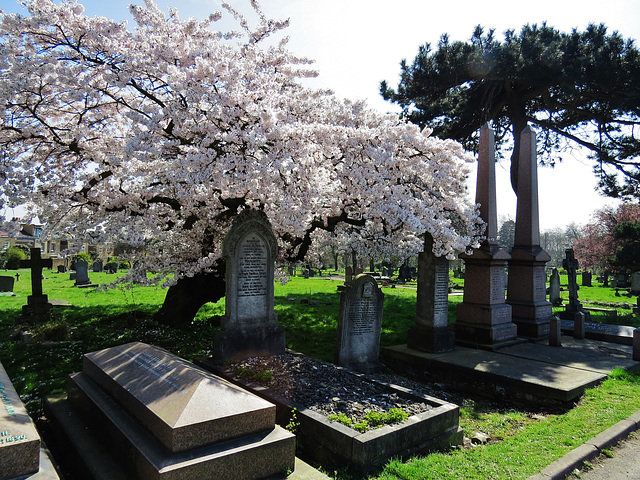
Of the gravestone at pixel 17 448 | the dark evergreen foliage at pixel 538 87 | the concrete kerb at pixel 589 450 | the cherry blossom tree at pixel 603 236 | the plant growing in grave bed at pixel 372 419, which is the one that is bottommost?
the concrete kerb at pixel 589 450

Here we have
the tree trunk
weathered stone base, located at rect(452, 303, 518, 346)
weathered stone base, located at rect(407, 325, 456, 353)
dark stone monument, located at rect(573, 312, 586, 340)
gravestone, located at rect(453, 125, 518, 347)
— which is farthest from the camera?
dark stone monument, located at rect(573, 312, 586, 340)

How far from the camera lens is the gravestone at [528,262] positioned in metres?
11.6

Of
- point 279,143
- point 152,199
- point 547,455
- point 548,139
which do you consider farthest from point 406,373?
point 548,139

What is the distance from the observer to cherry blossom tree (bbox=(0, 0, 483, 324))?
282 inches

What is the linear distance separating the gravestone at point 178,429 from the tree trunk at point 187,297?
6.36 m

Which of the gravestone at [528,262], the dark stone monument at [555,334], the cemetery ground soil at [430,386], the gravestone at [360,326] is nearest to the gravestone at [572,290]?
the cemetery ground soil at [430,386]

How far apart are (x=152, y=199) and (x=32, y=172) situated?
2.37 m

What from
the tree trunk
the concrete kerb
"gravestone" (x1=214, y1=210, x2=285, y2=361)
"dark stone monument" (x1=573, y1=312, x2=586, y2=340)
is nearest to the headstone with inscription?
the tree trunk

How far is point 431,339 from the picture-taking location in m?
9.07

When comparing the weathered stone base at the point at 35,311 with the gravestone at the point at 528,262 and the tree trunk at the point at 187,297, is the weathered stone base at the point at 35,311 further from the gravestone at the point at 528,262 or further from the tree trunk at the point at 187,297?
the gravestone at the point at 528,262

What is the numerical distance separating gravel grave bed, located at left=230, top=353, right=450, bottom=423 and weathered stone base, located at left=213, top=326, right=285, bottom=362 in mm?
201

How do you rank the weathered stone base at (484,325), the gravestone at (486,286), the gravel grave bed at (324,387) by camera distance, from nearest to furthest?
the gravel grave bed at (324,387)
the weathered stone base at (484,325)
the gravestone at (486,286)

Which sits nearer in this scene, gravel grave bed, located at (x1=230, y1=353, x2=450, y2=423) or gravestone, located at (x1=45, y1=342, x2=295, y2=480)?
gravestone, located at (x1=45, y1=342, x2=295, y2=480)

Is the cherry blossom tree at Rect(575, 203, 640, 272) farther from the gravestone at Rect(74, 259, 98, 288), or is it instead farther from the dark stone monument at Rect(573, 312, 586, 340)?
the gravestone at Rect(74, 259, 98, 288)
